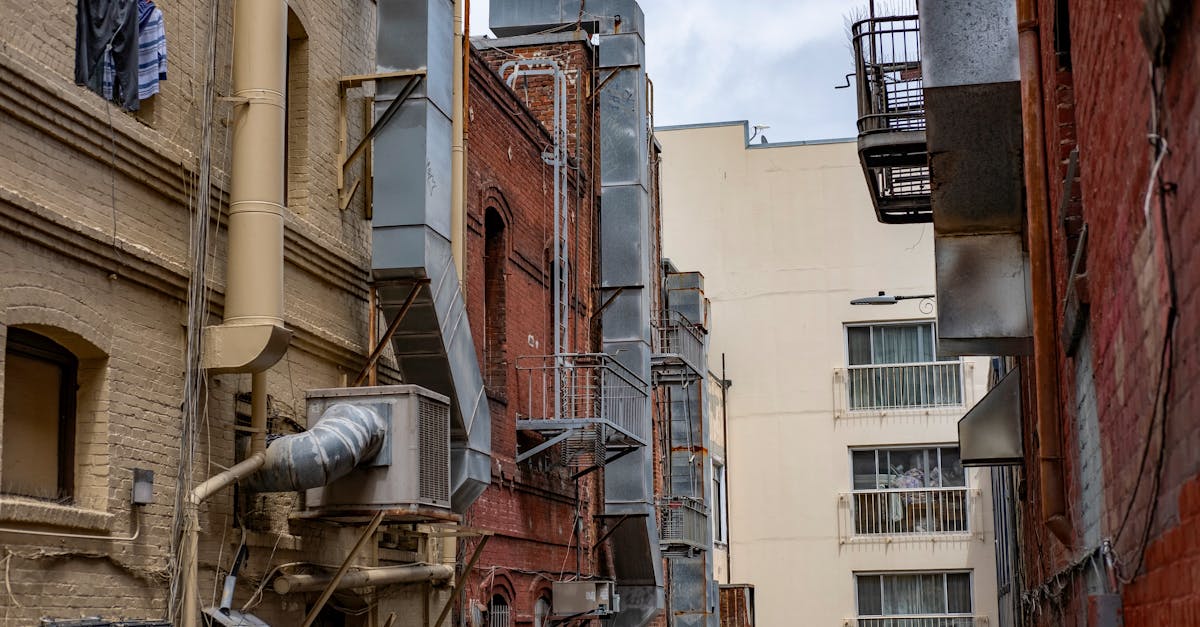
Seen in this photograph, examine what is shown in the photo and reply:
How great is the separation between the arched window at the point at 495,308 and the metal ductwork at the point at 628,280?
361 centimetres

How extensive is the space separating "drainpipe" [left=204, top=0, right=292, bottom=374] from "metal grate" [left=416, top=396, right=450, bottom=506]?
155cm

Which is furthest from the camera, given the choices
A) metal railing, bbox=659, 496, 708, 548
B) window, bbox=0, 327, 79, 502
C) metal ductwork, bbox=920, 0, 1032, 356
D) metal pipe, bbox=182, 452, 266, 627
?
metal railing, bbox=659, 496, 708, 548

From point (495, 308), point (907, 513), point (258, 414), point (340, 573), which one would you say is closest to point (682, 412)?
point (907, 513)

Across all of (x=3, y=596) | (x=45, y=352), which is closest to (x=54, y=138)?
(x=45, y=352)

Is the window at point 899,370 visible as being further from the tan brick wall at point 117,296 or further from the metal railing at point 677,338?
the tan brick wall at point 117,296

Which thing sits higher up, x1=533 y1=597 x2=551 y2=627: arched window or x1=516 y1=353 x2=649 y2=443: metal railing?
x1=516 y1=353 x2=649 y2=443: metal railing

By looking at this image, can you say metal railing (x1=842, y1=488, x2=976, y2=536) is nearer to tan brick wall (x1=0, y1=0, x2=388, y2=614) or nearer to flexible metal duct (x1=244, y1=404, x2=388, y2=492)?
tan brick wall (x1=0, y1=0, x2=388, y2=614)

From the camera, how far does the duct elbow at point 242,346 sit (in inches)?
413

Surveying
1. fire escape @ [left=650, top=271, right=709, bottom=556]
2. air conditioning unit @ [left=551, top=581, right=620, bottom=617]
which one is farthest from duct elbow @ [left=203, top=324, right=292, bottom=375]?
fire escape @ [left=650, top=271, right=709, bottom=556]

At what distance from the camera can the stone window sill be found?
8453 millimetres

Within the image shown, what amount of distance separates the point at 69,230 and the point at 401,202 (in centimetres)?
415

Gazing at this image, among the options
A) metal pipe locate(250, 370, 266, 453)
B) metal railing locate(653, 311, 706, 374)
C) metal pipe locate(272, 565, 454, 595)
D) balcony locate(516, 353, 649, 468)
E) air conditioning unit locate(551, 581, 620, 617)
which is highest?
metal railing locate(653, 311, 706, 374)

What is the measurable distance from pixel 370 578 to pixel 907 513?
23506mm

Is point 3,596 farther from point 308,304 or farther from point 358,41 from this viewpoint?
point 358,41
